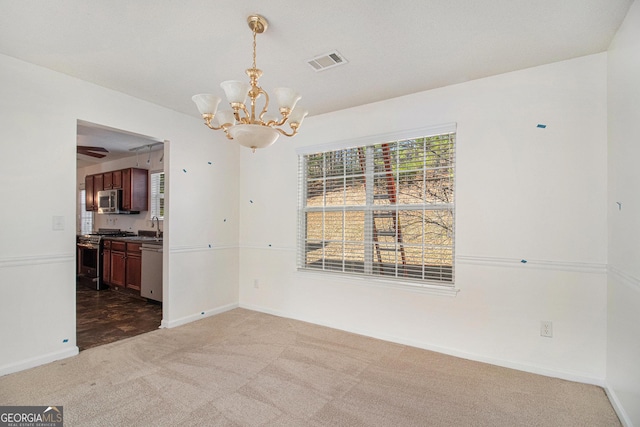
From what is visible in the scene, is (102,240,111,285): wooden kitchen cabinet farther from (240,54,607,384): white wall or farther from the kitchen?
(240,54,607,384): white wall

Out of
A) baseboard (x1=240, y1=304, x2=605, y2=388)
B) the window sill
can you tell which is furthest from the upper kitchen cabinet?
baseboard (x1=240, y1=304, x2=605, y2=388)

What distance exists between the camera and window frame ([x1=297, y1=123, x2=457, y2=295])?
9.74ft

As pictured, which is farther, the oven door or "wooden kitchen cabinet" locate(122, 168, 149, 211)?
"wooden kitchen cabinet" locate(122, 168, 149, 211)

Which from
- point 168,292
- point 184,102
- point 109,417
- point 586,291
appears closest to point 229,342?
point 168,292

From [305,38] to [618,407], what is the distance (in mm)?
3202

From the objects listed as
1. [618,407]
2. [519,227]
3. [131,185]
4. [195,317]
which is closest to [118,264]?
[131,185]

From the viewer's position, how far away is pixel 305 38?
7.24 ft

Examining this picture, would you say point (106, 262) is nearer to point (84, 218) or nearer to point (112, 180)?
point (112, 180)

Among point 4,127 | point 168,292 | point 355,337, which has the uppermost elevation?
point 4,127

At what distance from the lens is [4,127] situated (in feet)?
8.07

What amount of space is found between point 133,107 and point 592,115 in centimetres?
415

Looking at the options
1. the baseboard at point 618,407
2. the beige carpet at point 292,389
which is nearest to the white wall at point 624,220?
the baseboard at point 618,407

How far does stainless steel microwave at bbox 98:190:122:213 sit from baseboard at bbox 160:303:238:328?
10.2 feet

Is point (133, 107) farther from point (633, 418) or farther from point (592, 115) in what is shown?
point (633, 418)
